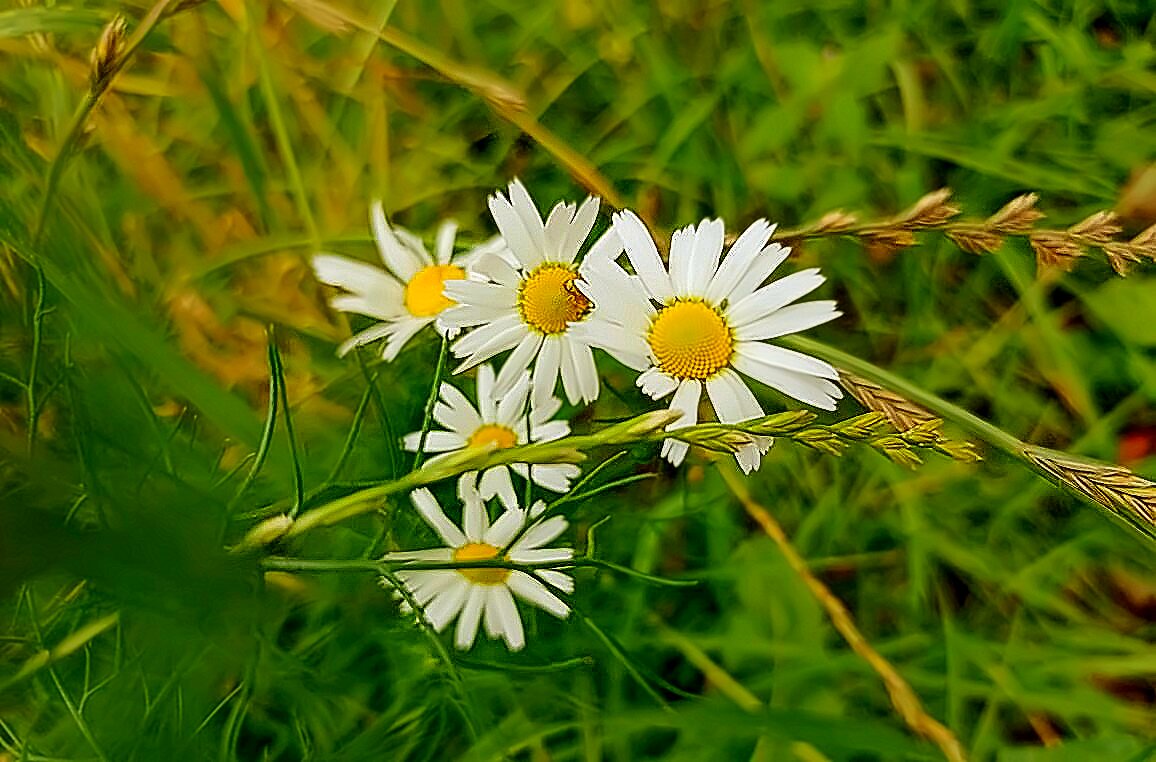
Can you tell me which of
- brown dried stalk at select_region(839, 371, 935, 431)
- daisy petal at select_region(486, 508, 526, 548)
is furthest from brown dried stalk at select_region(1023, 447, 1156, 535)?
daisy petal at select_region(486, 508, 526, 548)

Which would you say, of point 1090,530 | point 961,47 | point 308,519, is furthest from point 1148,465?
point 308,519

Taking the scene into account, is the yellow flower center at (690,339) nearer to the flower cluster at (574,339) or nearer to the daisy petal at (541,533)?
the flower cluster at (574,339)

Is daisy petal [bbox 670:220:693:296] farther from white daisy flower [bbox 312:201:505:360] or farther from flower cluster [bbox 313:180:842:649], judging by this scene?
white daisy flower [bbox 312:201:505:360]

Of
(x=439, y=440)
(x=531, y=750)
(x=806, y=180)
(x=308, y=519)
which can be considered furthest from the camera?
(x=806, y=180)

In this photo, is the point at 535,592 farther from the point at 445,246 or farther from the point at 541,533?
the point at 445,246

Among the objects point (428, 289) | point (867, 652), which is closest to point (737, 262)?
point (428, 289)

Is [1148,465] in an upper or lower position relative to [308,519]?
upper

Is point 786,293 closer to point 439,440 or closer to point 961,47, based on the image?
point 439,440
